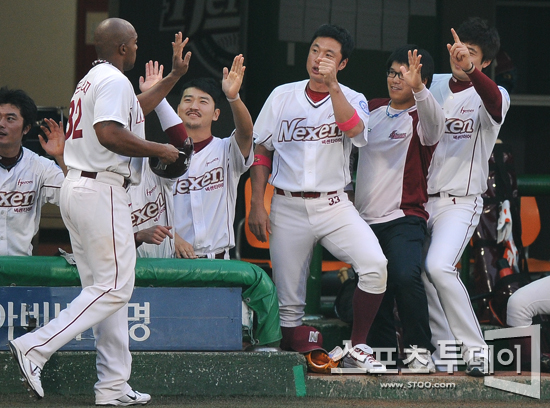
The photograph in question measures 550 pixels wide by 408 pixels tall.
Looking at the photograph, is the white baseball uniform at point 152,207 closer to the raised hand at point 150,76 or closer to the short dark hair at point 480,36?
the raised hand at point 150,76

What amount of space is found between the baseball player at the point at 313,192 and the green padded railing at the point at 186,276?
0.21 m

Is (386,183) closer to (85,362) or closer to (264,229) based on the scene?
(264,229)

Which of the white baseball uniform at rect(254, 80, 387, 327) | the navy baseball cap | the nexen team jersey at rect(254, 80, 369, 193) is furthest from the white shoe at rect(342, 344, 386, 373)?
the nexen team jersey at rect(254, 80, 369, 193)

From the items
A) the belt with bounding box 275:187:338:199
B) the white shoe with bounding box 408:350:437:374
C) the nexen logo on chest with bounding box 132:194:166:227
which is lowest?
the white shoe with bounding box 408:350:437:374

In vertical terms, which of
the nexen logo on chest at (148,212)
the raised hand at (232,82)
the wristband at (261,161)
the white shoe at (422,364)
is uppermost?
the raised hand at (232,82)

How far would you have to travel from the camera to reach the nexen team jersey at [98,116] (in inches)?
151

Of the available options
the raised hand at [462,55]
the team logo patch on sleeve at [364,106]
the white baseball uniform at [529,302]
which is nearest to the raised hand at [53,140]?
the team logo patch on sleeve at [364,106]

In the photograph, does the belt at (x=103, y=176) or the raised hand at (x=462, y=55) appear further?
the raised hand at (x=462, y=55)

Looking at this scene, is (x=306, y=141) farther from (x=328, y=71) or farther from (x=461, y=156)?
(x=461, y=156)

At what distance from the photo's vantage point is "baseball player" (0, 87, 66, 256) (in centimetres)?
460

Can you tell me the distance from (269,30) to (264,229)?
7.99 ft

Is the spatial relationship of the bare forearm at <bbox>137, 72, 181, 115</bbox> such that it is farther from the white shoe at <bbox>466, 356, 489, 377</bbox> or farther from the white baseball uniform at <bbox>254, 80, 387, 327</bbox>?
the white shoe at <bbox>466, 356, 489, 377</bbox>

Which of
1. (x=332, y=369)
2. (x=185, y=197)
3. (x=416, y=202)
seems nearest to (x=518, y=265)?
(x=416, y=202)

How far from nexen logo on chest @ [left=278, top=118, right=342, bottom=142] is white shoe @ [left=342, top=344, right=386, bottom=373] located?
103 centimetres
